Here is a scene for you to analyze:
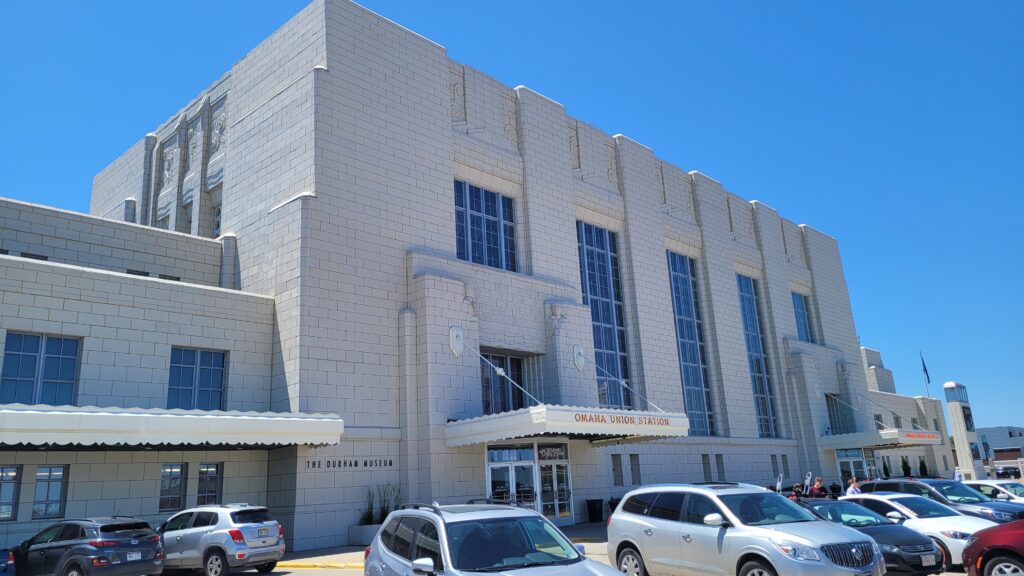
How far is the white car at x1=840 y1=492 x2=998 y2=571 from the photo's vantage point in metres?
14.8

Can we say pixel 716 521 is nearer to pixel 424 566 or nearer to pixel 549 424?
pixel 424 566

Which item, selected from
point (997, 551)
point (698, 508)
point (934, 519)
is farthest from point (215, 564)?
point (934, 519)

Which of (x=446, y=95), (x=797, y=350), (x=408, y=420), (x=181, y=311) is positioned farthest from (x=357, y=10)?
(x=797, y=350)

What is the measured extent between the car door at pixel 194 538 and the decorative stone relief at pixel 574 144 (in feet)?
81.0

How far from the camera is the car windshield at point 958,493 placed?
18.3 metres

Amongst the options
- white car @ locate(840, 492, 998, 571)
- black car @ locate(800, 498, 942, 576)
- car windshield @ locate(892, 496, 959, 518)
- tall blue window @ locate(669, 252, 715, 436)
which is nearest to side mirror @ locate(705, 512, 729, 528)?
black car @ locate(800, 498, 942, 576)

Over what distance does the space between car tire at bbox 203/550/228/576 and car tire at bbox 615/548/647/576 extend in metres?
8.33

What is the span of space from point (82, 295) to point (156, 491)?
19.2 ft

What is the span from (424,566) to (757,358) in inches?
1579

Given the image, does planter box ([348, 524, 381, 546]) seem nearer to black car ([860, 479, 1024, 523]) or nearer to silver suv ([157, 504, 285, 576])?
silver suv ([157, 504, 285, 576])

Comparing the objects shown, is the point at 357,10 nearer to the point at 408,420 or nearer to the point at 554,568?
the point at 408,420

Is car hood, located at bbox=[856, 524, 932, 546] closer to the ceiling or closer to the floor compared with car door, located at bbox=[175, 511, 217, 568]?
closer to the floor

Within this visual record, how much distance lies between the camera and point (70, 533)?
15195mm

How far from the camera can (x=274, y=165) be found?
27.9 m
